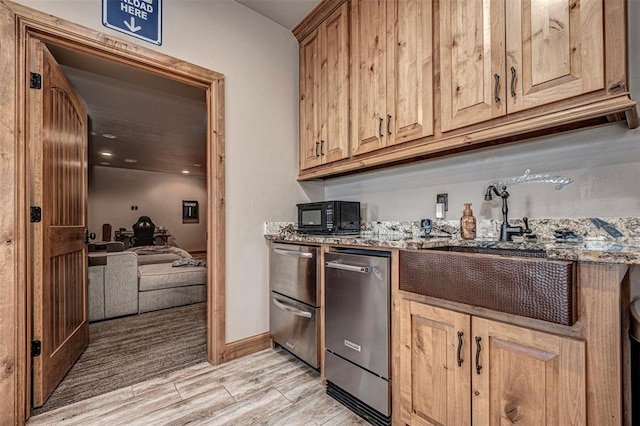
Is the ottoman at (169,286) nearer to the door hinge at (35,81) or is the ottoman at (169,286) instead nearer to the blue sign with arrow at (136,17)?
the door hinge at (35,81)

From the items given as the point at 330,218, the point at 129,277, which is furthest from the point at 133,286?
the point at 330,218

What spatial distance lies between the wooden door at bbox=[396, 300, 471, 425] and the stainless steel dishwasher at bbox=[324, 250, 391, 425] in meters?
0.10

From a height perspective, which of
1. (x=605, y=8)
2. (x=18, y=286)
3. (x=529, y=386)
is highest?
(x=605, y=8)

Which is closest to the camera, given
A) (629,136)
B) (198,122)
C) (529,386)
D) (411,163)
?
(529,386)

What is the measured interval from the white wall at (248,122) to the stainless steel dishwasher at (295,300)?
0.52ft

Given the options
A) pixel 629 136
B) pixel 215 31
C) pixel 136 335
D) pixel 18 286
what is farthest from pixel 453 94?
pixel 136 335

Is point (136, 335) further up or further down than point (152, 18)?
further down

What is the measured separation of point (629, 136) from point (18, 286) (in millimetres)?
3088

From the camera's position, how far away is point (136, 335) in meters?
2.74

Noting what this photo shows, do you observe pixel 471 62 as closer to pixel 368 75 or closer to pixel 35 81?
pixel 368 75

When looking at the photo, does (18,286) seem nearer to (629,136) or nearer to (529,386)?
(529,386)

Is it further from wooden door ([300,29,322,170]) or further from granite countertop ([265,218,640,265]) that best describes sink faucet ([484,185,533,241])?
wooden door ([300,29,322,170])

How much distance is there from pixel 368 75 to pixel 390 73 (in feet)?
0.65

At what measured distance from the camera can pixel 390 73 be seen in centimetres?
189
